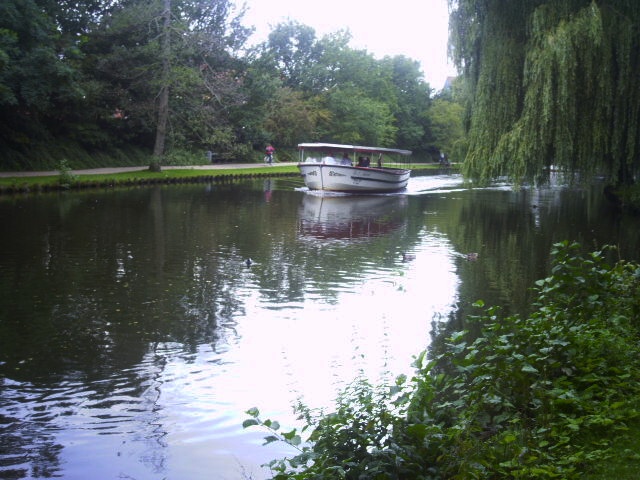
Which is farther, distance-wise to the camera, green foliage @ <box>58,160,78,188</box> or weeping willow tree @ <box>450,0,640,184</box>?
green foliage @ <box>58,160,78,188</box>

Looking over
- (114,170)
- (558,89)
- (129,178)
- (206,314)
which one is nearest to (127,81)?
(114,170)

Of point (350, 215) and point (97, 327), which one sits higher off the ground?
point (350, 215)

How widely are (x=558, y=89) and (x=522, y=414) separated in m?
13.5

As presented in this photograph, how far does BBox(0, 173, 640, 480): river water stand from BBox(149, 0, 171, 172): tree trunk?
15.4m

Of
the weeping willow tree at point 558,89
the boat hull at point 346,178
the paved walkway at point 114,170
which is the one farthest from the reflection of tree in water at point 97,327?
the boat hull at point 346,178

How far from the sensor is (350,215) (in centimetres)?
2664

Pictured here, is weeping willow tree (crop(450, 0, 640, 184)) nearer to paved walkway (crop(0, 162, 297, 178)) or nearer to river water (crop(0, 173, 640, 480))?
river water (crop(0, 173, 640, 480))

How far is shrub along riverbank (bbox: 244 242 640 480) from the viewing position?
4.67 meters

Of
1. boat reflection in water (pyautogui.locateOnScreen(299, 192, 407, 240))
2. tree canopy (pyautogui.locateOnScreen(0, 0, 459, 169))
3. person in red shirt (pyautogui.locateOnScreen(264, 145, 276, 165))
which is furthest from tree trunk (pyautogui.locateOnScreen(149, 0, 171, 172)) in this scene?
person in red shirt (pyautogui.locateOnScreen(264, 145, 276, 165))

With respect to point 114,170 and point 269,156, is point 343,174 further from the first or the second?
point 269,156

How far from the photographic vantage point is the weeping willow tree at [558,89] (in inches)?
686

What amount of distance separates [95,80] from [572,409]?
121 feet

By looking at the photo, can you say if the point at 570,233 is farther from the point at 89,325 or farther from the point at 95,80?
the point at 95,80

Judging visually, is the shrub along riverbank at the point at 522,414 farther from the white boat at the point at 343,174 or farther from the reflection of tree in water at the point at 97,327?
the white boat at the point at 343,174
